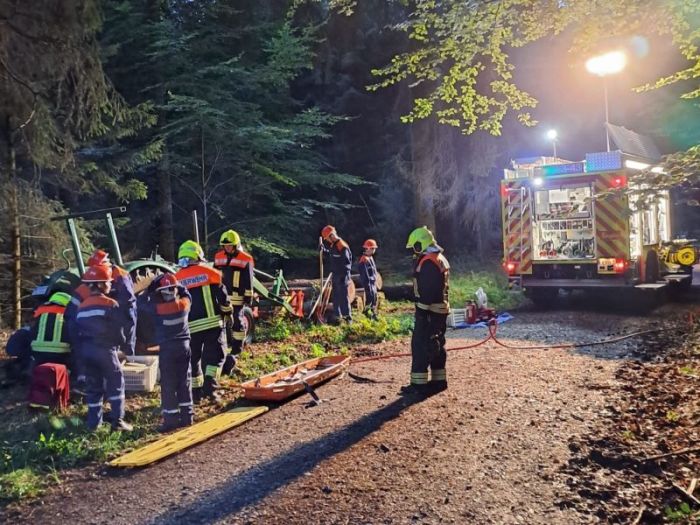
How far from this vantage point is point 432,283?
21.9 ft

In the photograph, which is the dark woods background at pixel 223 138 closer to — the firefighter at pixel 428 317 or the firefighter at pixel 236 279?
the firefighter at pixel 236 279

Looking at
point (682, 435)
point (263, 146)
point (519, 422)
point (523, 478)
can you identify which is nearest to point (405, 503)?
point (523, 478)

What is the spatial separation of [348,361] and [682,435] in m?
4.01

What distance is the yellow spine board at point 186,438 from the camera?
4.82m

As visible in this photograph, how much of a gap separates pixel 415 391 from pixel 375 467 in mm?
2066

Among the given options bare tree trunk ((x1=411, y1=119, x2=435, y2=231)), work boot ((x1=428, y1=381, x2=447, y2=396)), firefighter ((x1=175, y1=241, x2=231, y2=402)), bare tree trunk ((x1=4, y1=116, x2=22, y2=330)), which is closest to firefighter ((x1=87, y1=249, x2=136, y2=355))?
firefighter ((x1=175, y1=241, x2=231, y2=402))

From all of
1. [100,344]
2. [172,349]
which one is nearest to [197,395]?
[172,349]

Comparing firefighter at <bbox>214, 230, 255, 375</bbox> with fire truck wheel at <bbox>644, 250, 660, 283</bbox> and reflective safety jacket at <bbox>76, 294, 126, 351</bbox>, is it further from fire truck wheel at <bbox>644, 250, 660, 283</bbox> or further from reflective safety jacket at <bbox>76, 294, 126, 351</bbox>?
fire truck wheel at <bbox>644, 250, 660, 283</bbox>

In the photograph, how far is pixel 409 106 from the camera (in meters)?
19.7

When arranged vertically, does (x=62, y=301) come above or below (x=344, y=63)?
below

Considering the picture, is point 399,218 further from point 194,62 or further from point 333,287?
point 333,287

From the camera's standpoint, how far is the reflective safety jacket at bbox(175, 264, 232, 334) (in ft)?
21.9

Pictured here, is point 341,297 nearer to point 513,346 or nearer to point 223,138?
point 513,346

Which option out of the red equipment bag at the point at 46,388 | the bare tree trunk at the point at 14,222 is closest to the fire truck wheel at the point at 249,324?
the red equipment bag at the point at 46,388
